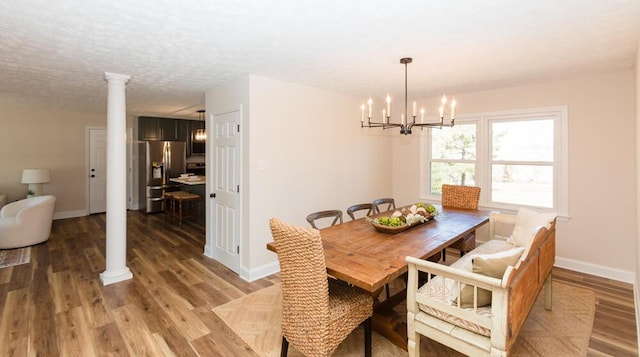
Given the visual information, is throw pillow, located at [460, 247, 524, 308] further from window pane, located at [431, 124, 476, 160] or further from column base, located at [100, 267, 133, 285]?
column base, located at [100, 267, 133, 285]

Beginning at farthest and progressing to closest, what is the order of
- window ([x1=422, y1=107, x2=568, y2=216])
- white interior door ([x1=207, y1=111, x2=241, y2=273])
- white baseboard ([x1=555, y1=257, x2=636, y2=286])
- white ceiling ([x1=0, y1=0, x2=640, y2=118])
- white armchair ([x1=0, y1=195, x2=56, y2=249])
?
white armchair ([x1=0, y1=195, x2=56, y2=249])
window ([x1=422, y1=107, x2=568, y2=216])
white interior door ([x1=207, y1=111, x2=241, y2=273])
white baseboard ([x1=555, y1=257, x2=636, y2=286])
white ceiling ([x1=0, y1=0, x2=640, y2=118])

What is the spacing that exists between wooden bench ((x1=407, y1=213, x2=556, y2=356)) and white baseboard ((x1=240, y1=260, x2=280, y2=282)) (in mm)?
2055

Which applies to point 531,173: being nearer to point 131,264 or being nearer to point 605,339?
point 605,339

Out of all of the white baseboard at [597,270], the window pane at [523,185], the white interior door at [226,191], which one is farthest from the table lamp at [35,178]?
the white baseboard at [597,270]

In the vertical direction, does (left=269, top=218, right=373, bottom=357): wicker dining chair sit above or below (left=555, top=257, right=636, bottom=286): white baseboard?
above

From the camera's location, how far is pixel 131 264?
12.7ft

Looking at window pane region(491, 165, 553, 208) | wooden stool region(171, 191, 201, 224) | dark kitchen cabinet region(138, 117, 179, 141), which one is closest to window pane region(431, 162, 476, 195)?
window pane region(491, 165, 553, 208)

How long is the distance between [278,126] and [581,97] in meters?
3.54

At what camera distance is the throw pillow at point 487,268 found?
165cm

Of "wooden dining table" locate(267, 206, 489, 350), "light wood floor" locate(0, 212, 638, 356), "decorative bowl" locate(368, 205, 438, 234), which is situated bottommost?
"light wood floor" locate(0, 212, 638, 356)

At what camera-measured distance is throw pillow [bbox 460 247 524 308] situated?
1.65 m

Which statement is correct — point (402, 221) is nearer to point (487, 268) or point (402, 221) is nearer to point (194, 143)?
point (487, 268)

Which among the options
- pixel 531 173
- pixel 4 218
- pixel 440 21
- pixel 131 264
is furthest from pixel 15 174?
pixel 531 173

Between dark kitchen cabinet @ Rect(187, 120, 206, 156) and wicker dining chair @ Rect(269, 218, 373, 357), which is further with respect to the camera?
dark kitchen cabinet @ Rect(187, 120, 206, 156)
